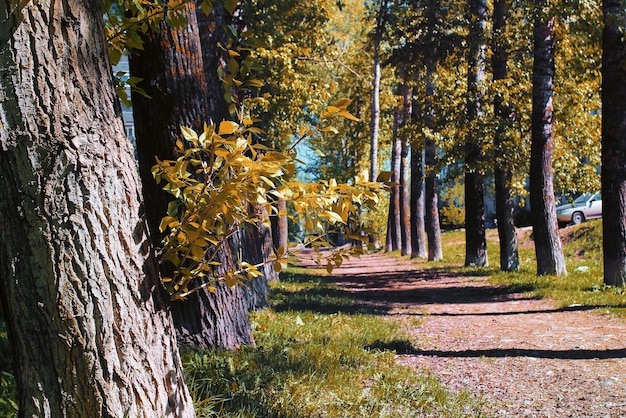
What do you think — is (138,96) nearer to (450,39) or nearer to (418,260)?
(450,39)

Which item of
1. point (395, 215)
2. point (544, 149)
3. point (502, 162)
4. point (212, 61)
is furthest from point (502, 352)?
point (395, 215)

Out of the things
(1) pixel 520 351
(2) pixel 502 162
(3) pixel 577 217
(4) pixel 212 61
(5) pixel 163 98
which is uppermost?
(4) pixel 212 61

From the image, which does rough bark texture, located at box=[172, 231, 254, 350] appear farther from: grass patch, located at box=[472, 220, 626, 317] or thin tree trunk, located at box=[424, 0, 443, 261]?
thin tree trunk, located at box=[424, 0, 443, 261]

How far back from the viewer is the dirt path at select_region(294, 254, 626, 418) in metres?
5.48

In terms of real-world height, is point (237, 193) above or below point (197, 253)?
above

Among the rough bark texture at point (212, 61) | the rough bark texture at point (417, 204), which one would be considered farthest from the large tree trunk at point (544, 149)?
the rough bark texture at point (417, 204)

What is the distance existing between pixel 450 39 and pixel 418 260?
934 cm

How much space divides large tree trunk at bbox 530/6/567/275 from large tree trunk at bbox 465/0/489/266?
7.27 feet

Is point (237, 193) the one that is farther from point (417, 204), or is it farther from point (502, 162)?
point (417, 204)

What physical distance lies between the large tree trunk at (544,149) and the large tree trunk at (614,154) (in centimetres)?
214

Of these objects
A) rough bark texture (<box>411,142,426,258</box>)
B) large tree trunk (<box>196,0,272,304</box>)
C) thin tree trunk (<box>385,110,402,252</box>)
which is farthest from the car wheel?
large tree trunk (<box>196,0,272,304</box>)

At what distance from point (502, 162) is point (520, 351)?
8732mm

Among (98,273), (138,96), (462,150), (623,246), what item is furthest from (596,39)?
(462,150)

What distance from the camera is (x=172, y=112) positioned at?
194 inches
